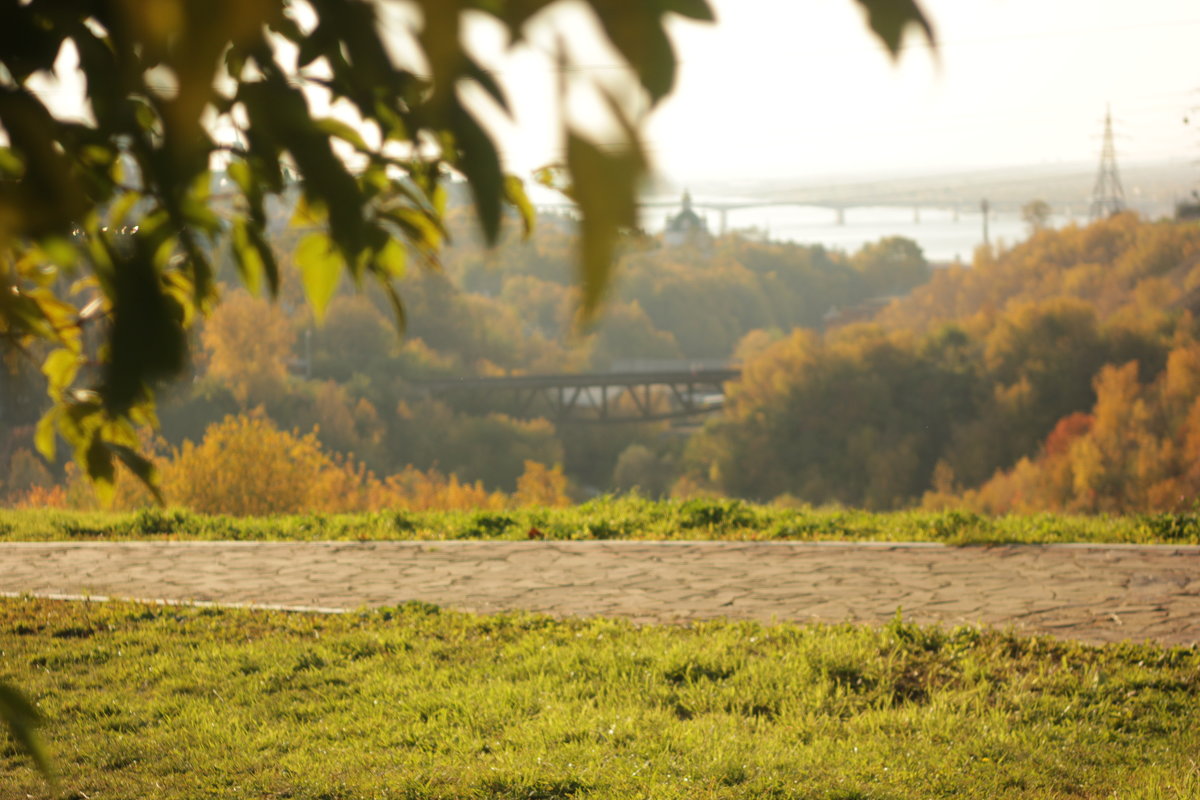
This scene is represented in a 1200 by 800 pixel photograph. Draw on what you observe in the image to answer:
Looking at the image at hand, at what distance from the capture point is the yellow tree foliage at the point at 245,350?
47250 millimetres

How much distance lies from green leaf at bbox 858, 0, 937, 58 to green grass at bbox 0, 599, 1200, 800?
340cm

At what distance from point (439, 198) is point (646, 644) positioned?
4.24m

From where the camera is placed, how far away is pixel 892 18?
3.01 ft

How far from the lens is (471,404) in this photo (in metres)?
56.8

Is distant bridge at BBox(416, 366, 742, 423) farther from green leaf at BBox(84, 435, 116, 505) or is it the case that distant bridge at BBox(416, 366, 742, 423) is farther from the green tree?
the green tree

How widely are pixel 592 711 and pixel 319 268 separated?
3634mm

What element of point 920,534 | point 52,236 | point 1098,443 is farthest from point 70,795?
point 1098,443

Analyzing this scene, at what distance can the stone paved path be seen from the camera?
6492mm

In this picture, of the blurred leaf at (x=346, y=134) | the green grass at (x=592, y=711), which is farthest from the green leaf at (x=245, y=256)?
the green grass at (x=592, y=711)

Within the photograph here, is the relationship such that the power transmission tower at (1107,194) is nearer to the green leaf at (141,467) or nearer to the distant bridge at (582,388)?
the distant bridge at (582,388)

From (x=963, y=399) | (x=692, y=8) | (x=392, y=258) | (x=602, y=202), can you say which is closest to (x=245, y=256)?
(x=392, y=258)

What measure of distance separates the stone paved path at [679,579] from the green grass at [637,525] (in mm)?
390

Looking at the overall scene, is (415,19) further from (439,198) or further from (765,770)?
(765,770)

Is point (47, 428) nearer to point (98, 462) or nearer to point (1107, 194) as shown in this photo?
point (98, 462)
